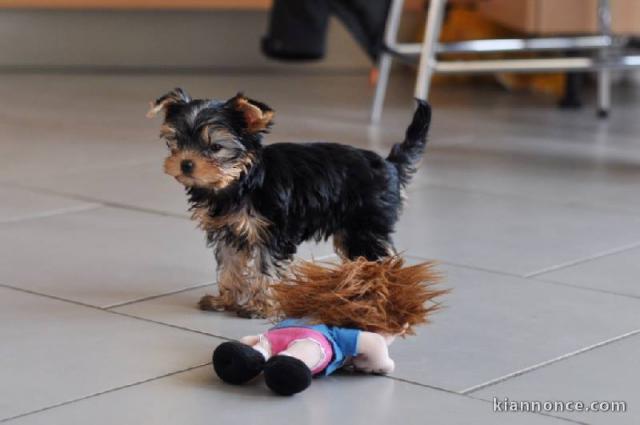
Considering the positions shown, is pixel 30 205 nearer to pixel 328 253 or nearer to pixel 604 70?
pixel 328 253

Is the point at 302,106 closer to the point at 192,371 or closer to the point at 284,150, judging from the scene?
the point at 284,150

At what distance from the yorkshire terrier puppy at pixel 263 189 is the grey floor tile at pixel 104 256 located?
24cm

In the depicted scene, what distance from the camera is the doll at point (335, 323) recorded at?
175cm

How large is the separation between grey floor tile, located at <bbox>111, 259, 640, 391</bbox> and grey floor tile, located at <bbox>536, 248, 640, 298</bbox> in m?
0.06

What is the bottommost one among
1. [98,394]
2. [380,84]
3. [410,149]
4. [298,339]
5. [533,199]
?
[98,394]

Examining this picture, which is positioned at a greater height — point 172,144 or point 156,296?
point 172,144

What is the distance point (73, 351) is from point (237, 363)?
1.06 ft

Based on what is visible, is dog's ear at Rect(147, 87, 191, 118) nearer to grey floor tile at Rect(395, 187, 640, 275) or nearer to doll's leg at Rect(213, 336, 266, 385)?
doll's leg at Rect(213, 336, 266, 385)

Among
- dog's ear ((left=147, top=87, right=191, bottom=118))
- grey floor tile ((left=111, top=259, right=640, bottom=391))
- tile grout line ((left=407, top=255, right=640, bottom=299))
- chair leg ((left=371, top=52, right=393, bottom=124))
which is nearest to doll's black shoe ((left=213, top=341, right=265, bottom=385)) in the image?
grey floor tile ((left=111, top=259, right=640, bottom=391))

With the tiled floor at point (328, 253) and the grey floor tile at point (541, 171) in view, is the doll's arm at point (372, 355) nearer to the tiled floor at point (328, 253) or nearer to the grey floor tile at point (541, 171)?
the tiled floor at point (328, 253)

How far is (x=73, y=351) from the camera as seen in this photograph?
1.93 m

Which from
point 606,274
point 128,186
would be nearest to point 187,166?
point 606,274

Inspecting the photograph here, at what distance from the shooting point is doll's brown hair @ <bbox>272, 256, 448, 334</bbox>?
1.84 meters

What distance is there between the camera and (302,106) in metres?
5.03
